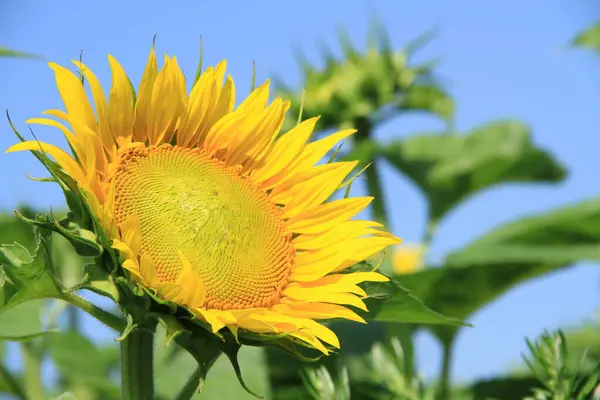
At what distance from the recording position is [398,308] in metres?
1.18

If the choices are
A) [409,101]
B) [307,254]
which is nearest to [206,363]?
[307,254]

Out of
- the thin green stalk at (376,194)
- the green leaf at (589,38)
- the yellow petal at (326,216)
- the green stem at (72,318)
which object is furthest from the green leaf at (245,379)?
the green leaf at (589,38)

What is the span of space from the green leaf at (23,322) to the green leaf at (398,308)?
Answer: 1.30 feet

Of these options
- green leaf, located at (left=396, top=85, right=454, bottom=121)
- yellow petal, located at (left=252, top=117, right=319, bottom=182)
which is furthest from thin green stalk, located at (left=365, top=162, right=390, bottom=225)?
yellow petal, located at (left=252, top=117, right=319, bottom=182)

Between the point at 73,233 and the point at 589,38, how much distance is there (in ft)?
5.92

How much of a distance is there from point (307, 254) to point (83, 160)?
30cm

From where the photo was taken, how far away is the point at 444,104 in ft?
9.30

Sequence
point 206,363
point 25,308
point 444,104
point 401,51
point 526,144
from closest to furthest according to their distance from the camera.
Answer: point 206,363
point 25,308
point 401,51
point 444,104
point 526,144

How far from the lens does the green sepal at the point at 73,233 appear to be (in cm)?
102

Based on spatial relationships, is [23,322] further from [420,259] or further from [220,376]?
[420,259]

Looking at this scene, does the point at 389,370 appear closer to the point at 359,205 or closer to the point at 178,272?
the point at 359,205

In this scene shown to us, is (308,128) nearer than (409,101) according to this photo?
Yes

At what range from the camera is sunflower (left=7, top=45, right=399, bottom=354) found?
41.9 inches

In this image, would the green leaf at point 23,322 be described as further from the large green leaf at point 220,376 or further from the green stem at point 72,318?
the green stem at point 72,318
